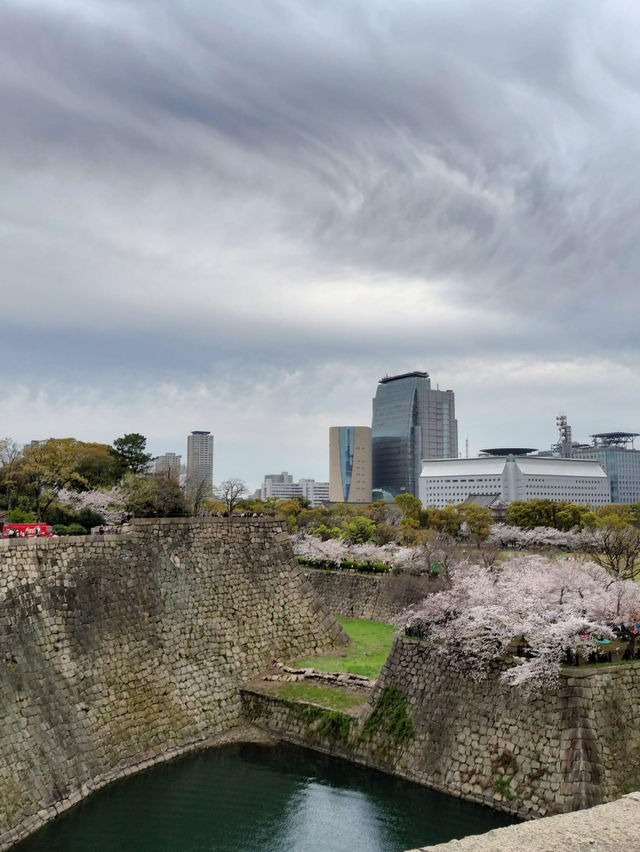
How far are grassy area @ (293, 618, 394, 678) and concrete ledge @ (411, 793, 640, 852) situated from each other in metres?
21.4

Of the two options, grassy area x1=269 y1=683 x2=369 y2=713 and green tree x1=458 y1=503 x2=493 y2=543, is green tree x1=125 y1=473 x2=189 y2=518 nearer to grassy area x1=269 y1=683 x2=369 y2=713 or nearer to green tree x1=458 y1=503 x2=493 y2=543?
grassy area x1=269 y1=683 x2=369 y2=713

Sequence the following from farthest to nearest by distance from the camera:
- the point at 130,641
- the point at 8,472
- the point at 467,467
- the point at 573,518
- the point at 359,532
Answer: the point at 467,467 → the point at 573,518 → the point at 359,532 → the point at 8,472 → the point at 130,641

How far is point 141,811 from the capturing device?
71.8ft

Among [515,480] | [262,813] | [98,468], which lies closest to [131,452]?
[98,468]

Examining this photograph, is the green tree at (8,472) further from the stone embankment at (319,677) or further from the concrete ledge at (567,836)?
the concrete ledge at (567,836)

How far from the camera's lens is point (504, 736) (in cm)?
2228

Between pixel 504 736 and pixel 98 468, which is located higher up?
pixel 98 468

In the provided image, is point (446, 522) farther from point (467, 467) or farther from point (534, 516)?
point (467, 467)

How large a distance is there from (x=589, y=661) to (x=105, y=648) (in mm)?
17116

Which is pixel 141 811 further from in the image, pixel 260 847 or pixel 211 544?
pixel 211 544

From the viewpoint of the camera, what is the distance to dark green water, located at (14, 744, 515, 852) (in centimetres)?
1984

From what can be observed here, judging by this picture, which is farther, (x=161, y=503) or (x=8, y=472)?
(x=8, y=472)

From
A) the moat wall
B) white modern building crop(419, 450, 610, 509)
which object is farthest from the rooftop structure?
the moat wall

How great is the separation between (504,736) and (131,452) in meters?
42.3
